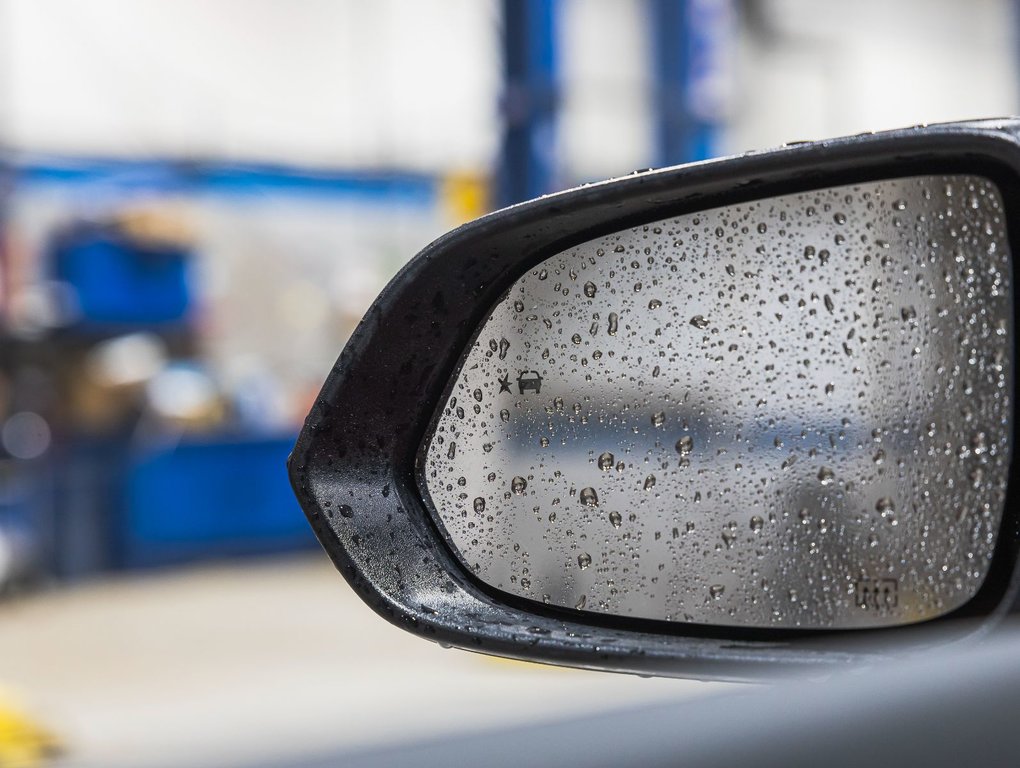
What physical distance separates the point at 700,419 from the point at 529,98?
4541 millimetres

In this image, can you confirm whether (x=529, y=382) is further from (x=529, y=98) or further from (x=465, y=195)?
(x=465, y=195)

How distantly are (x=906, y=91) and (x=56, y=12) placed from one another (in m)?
9.06

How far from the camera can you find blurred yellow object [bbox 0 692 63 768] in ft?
10.7

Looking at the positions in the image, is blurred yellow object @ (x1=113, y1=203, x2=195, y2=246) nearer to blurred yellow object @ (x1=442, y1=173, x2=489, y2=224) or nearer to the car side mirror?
blurred yellow object @ (x1=442, y1=173, x2=489, y2=224)

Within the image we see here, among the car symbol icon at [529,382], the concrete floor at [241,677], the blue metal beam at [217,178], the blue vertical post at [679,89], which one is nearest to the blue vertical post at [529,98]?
the blue vertical post at [679,89]

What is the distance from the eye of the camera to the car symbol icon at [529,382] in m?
0.75

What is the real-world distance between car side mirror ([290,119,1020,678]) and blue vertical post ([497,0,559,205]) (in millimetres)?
4358

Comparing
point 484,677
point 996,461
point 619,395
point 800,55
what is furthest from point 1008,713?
point 800,55

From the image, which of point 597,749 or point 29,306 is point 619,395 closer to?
point 597,749

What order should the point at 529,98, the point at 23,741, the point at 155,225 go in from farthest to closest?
the point at 155,225
the point at 529,98
the point at 23,741

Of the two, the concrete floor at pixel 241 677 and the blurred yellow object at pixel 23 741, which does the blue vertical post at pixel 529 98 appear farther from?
the blurred yellow object at pixel 23 741

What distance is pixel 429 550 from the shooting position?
0.74m

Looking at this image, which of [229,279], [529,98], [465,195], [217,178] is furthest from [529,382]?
[229,279]

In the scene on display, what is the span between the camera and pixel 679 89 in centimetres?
651
